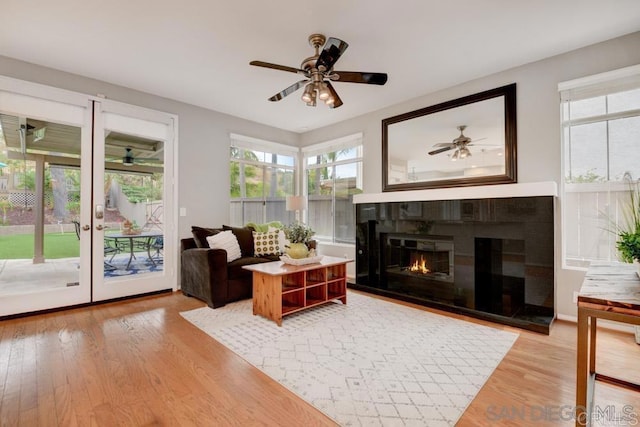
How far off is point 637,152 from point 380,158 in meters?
2.77

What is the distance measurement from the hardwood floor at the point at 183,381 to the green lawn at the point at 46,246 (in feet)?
2.47

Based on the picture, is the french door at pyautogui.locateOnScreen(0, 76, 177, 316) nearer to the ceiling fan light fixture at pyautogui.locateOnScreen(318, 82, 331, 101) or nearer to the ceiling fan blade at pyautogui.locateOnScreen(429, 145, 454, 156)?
the ceiling fan light fixture at pyautogui.locateOnScreen(318, 82, 331, 101)

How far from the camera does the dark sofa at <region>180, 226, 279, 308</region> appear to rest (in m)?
3.35

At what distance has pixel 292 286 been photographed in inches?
125

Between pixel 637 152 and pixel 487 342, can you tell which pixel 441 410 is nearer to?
pixel 487 342

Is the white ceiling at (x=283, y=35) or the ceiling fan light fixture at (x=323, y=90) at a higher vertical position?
the white ceiling at (x=283, y=35)

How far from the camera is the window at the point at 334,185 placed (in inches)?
198

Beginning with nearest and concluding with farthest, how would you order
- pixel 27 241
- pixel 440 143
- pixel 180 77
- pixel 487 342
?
1. pixel 487 342
2. pixel 27 241
3. pixel 180 77
4. pixel 440 143

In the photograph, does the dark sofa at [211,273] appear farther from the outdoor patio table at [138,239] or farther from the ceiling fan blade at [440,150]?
the ceiling fan blade at [440,150]

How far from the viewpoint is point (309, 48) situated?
287 cm

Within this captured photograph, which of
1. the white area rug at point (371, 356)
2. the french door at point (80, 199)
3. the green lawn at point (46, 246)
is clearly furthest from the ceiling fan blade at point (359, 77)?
the green lawn at point (46, 246)

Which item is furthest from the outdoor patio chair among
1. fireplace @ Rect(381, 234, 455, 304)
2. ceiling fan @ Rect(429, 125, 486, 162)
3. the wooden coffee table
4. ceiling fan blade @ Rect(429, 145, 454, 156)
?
ceiling fan @ Rect(429, 125, 486, 162)

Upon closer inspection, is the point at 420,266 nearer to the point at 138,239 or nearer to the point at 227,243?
the point at 227,243

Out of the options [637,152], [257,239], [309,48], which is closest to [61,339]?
[257,239]
